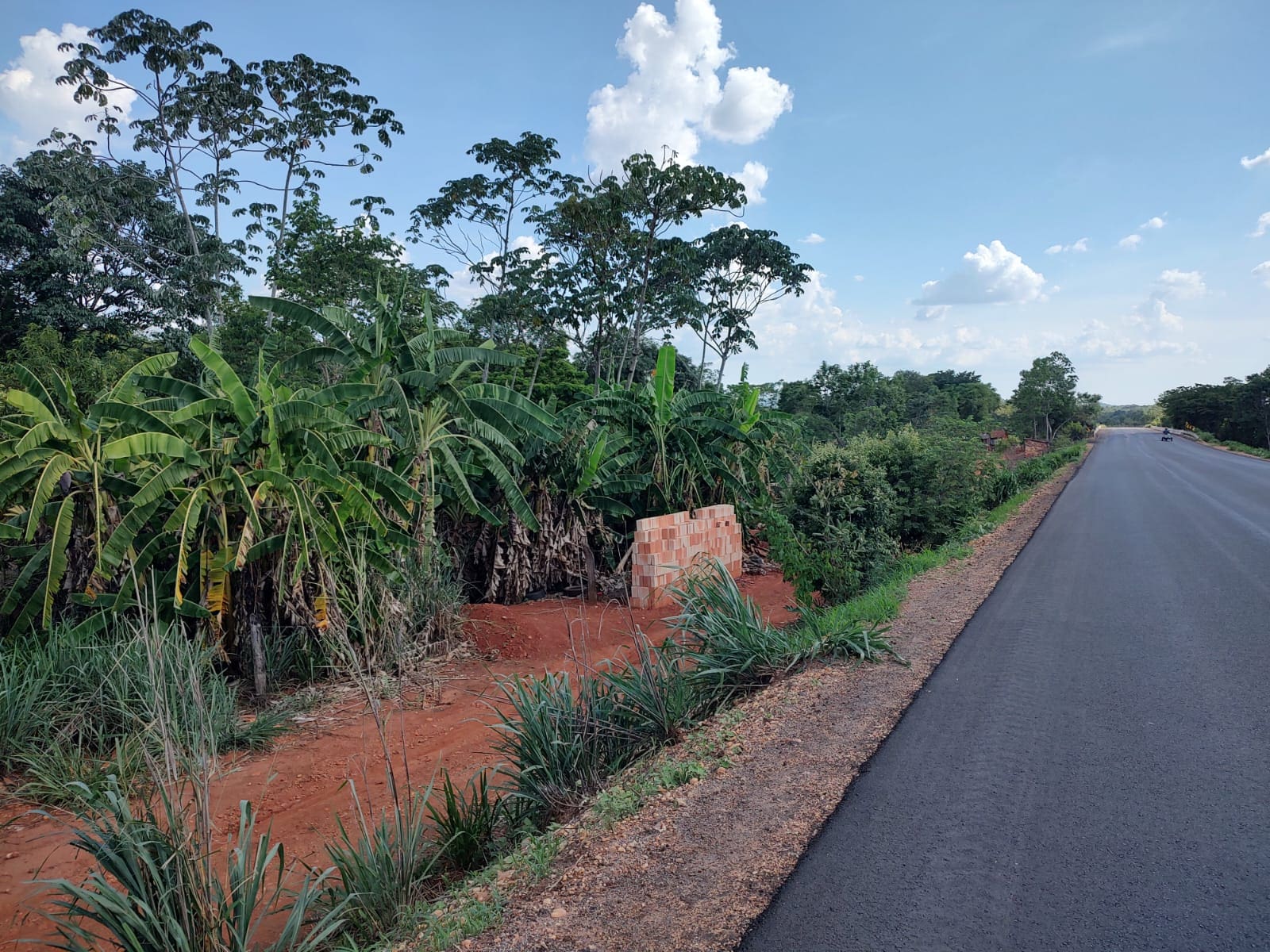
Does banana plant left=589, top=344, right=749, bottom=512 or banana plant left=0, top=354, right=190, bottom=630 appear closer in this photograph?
banana plant left=0, top=354, right=190, bottom=630

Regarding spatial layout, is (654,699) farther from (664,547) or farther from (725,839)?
(664,547)

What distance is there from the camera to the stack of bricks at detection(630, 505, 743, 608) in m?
11.7

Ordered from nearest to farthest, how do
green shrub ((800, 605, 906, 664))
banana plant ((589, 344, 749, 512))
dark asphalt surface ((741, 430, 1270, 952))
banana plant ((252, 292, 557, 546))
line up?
dark asphalt surface ((741, 430, 1270, 952))
green shrub ((800, 605, 906, 664))
banana plant ((252, 292, 557, 546))
banana plant ((589, 344, 749, 512))

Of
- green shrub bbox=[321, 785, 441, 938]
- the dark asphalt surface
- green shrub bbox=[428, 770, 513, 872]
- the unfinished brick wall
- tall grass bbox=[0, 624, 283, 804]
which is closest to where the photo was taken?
the dark asphalt surface

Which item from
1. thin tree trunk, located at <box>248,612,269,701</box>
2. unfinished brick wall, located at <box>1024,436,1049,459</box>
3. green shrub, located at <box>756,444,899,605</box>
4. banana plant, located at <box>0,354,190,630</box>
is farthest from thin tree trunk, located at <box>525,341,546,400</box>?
unfinished brick wall, located at <box>1024,436,1049,459</box>

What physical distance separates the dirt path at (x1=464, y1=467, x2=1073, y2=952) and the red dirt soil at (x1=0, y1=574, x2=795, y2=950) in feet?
3.61

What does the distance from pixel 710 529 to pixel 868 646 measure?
21.9 feet

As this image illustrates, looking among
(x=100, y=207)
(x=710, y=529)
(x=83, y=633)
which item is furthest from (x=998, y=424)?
(x=83, y=633)

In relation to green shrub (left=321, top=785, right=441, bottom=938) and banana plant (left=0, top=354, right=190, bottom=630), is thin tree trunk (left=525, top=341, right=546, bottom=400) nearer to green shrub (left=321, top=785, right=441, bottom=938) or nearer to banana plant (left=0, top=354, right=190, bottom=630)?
banana plant (left=0, top=354, right=190, bottom=630)

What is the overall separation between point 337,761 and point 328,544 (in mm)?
2166

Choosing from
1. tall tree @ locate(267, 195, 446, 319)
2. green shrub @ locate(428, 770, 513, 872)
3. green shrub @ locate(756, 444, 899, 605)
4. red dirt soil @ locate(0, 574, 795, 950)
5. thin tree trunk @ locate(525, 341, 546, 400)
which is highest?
tall tree @ locate(267, 195, 446, 319)

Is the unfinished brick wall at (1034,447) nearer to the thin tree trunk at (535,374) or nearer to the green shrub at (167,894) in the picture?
the thin tree trunk at (535,374)

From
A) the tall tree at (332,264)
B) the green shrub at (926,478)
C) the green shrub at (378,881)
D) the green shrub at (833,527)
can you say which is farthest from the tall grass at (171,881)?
the tall tree at (332,264)

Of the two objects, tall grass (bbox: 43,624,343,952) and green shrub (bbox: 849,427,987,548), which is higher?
green shrub (bbox: 849,427,987,548)
